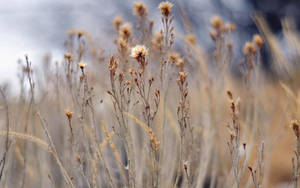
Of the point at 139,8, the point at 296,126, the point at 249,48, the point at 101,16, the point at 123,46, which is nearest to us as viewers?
the point at 296,126

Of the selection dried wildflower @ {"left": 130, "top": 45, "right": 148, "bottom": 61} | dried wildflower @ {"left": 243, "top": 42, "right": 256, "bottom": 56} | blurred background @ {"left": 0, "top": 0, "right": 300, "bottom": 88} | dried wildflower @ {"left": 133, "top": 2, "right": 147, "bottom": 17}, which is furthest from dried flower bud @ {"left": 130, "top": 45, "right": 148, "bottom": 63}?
blurred background @ {"left": 0, "top": 0, "right": 300, "bottom": 88}

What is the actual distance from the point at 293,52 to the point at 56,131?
6.02ft

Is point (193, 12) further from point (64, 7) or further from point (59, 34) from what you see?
point (59, 34)

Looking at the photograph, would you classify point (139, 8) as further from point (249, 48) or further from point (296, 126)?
point (296, 126)

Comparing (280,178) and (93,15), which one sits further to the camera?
(93,15)

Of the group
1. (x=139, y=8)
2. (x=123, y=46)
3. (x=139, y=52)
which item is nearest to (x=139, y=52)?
(x=139, y=52)

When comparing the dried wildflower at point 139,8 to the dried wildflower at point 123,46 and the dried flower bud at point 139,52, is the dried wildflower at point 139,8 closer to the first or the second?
the dried wildflower at point 123,46

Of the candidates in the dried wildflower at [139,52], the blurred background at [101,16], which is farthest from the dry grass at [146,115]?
the blurred background at [101,16]

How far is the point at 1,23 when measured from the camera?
801 cm

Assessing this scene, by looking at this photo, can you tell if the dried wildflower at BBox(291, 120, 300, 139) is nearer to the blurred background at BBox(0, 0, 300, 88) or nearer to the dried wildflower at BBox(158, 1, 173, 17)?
the dried wildflower at BBox(158, 1, 173, 17)

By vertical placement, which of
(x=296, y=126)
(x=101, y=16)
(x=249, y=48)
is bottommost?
(x=296, y=126)

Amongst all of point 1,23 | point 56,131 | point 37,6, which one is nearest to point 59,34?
point 37,6

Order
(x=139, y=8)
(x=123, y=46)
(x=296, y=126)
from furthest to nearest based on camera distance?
(x=139, y=8)
(x=123, y=46)
(x=296, y=126)

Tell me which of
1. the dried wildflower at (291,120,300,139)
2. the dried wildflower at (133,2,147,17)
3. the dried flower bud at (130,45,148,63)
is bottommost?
the dried wildflower at (291,120,300,139)
